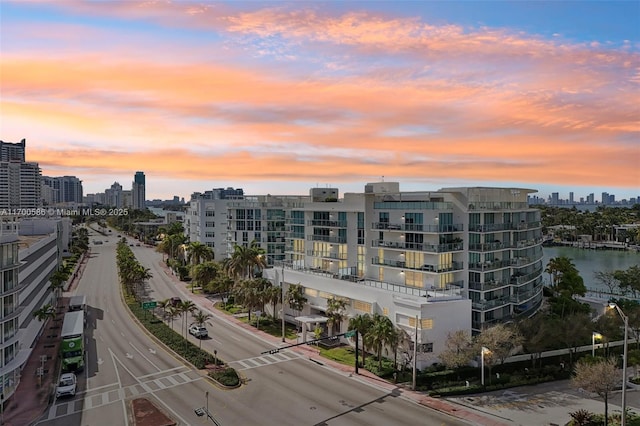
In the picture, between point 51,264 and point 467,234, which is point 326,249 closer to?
point 467,234

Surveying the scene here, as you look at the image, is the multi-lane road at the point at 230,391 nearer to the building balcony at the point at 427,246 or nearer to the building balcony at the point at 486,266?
the building balcony at the point at 427,246

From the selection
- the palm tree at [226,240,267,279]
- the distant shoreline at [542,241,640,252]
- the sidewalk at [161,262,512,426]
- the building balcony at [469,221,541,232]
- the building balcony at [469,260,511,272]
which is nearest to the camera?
the sidewalk at [161,262,512,426]

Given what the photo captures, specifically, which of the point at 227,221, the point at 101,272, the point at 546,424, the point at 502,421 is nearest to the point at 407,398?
the point at 502,421

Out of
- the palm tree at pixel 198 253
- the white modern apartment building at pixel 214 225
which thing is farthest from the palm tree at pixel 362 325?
the white modern apartment building at pixel 214 225

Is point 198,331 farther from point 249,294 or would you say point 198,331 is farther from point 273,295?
point 273,295

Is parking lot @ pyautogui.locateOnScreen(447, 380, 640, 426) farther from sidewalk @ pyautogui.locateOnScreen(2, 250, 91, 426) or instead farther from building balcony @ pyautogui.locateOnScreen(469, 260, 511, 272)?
sidewalk @ pyautogui.locateOnScreen(2, 250, 91, 426)

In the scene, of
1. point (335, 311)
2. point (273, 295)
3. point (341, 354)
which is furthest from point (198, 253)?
point (341, 354)

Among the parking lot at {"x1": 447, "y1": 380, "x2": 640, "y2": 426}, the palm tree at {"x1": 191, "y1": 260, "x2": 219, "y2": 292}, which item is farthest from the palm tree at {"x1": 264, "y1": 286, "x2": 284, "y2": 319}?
the parking lot at {"x1": 447, "y1": 380, "x2": 640, "y2": 426}
